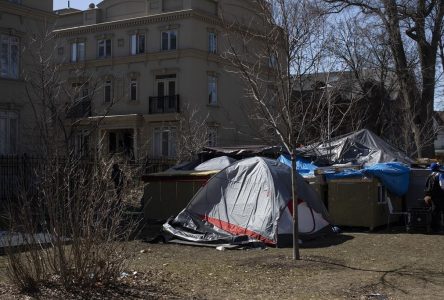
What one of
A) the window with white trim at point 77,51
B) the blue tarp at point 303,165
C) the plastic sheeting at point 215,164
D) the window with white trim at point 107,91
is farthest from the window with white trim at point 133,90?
the plastic sheeting at point 215,164

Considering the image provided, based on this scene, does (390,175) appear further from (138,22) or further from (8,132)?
(138,22)

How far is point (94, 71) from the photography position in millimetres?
41125

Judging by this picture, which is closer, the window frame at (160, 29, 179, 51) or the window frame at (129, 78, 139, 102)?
the window frame at (160, 29, 179, 51)

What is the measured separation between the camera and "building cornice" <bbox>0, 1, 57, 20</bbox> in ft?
75.3

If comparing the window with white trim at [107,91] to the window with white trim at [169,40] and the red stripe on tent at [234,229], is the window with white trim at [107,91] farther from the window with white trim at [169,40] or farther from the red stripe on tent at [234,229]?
the red stripe on tent at [234,229]

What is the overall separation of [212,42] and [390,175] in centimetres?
2519

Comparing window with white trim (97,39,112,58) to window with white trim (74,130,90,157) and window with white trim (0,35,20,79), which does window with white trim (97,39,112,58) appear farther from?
window with white trim (0,35,20,79)

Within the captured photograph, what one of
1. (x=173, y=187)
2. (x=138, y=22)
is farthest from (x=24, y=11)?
(x=138, y=22)

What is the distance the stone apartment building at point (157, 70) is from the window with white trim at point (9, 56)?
1237 centimetres

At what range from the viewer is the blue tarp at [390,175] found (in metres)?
15.3

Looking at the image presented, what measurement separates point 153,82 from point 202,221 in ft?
87.1

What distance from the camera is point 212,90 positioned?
3878 centimetres

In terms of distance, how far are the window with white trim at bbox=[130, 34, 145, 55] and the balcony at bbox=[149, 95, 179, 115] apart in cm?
A: 363

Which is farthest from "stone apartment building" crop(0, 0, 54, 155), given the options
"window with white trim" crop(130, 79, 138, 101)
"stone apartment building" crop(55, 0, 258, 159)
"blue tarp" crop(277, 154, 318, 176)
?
"window with white trim" crop(130, 79, 138, 101)
